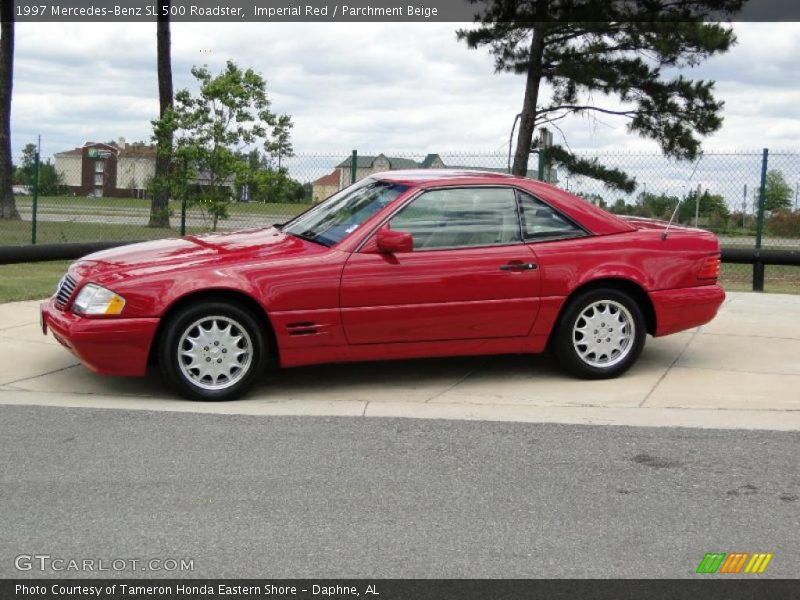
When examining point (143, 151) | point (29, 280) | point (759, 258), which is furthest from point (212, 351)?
point (143, 151)

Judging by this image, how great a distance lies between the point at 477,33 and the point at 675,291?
53.7 feet

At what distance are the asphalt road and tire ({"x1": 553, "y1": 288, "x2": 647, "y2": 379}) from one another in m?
1.24

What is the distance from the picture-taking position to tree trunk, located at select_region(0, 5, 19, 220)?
88.2 feet

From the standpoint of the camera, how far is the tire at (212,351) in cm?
682

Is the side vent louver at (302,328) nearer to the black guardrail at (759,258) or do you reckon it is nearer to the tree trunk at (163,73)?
the black guardrail at (759,258)

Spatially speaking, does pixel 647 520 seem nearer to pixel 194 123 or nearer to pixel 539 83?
pixel 194 123

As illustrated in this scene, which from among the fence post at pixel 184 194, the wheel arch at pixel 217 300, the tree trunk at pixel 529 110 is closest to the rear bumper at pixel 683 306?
the wheel arch at pixel 217 300

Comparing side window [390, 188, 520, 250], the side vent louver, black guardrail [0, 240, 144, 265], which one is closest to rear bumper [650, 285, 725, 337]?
side window [390, 188, 520, 250]

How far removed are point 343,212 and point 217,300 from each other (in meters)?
1.31

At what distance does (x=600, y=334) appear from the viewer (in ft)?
25.1

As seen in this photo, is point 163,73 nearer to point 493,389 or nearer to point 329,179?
point 329,179

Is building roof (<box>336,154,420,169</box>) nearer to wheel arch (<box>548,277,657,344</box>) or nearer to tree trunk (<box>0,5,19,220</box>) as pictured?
wheel arch (<box>548,277,657,344</box>)

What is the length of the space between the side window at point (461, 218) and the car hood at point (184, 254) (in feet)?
2.20
